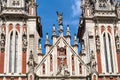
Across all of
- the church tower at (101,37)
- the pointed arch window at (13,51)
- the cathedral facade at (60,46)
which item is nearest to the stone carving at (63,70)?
the cathedral facade at (60,46)

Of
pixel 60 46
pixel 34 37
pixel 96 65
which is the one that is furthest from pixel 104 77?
pixel 34 37

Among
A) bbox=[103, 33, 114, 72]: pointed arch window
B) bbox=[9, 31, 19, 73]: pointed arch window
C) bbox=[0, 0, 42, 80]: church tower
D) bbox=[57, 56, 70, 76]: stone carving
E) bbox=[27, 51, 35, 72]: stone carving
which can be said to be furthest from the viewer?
bbox=[103, 33, 114, 72]: pointed arch window

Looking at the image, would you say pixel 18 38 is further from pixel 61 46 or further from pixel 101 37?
pixel 101 37

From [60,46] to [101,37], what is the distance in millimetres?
3826

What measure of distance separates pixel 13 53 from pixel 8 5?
189 inches

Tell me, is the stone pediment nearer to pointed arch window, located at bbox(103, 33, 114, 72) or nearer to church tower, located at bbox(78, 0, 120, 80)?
church tower, located at bbox(78, 0, 120, 80)

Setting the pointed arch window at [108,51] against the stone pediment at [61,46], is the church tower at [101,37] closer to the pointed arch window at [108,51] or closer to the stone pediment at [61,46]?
the pointed arch window at [108,51]

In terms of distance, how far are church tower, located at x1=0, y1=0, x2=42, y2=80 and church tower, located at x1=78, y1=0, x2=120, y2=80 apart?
4.35 meters

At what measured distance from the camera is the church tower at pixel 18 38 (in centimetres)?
3269

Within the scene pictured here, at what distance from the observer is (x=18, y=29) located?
3472cm

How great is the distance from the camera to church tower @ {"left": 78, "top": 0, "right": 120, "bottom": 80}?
33156 millimetres

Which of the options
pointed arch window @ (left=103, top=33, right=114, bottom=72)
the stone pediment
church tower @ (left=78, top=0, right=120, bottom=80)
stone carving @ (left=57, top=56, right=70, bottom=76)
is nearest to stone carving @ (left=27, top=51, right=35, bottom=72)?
the stone pediment

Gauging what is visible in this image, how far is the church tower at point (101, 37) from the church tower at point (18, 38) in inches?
171

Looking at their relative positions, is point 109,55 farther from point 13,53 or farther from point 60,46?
point 13,53
